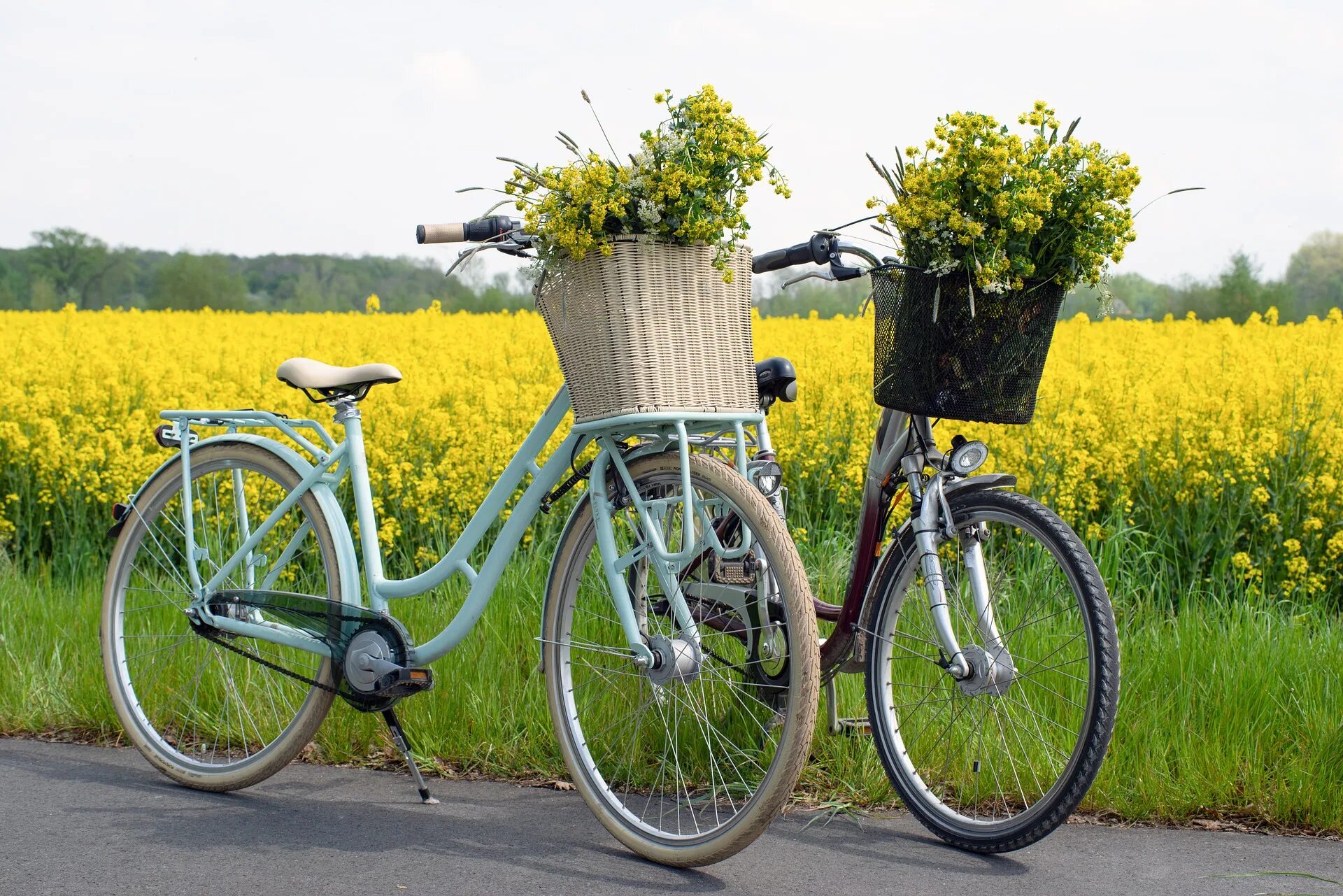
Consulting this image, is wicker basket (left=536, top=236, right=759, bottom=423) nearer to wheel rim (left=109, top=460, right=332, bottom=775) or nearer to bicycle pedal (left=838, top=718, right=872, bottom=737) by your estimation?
bicycle pedal (left=838, top=718, right=872, bottom=737)

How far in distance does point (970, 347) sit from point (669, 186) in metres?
0.81

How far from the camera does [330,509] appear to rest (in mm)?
3805

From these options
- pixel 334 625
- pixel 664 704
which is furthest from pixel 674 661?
pixel 334 625

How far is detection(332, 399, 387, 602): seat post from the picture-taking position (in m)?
3.74

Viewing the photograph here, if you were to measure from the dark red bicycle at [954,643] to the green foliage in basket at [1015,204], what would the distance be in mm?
164

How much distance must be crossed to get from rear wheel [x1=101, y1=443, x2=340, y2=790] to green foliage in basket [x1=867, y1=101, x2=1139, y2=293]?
1884 mm

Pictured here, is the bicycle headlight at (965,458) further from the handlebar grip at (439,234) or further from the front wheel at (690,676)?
the handlebar grip at (439,234)

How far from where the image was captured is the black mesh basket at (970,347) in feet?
10.2

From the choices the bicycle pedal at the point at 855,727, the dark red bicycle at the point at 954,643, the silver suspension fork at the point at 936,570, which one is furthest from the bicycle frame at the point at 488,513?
the bicycle pedal at the point at 855,727

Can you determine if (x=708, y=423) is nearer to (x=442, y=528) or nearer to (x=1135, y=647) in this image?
(x=1135, y=647)

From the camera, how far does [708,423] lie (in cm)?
315

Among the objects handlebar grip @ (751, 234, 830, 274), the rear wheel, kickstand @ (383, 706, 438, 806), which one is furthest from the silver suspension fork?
the rear wheel

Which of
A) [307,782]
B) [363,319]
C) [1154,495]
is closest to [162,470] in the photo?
[307,782]

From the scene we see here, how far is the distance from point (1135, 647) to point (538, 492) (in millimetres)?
2038
